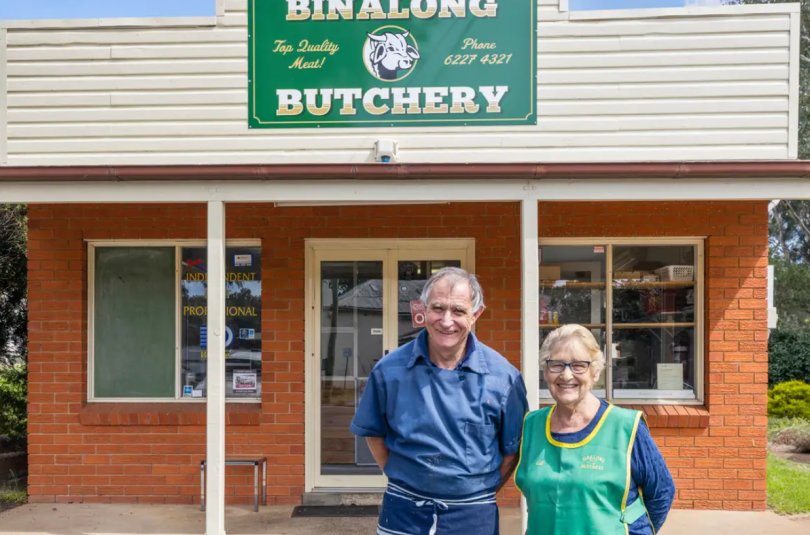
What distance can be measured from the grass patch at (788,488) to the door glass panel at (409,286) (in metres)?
3.48

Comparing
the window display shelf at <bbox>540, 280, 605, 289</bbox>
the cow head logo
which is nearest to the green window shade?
the cow head logo

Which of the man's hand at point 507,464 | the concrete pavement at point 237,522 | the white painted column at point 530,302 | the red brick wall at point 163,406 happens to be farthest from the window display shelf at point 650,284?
the man's hand at point 507,464

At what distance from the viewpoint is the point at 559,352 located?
2508mm

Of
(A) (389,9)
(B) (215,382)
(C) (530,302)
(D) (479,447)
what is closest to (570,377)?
(D) (479,447)

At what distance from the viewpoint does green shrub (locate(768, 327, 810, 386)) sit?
12977 millimetres

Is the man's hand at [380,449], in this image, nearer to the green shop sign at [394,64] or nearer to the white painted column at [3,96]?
the green shop sign at [394,64]

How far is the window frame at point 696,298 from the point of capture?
19.6 feet

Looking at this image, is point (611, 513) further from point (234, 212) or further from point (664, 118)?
point (234, 212)

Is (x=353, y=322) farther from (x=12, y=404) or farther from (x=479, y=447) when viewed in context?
(x=12, y=404)

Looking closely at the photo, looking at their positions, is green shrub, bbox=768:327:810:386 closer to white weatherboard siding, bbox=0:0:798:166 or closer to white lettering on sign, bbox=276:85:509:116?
white weatherboard siding, bbox=0:0:798:166

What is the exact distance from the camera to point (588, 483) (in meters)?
2.34

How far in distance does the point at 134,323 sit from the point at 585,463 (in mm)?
4922

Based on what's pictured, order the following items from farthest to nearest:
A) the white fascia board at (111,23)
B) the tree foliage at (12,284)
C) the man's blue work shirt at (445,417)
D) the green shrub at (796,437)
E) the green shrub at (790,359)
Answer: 1. the green shrub at (790,359)
2. the green shrub at (796,437)
3. the tree foliage at (12,284)
4. the white fascia board at (111,23)
5. the man's blue work shirt at (445,417)

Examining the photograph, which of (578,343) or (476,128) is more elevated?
(476,128)
